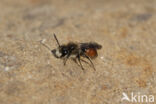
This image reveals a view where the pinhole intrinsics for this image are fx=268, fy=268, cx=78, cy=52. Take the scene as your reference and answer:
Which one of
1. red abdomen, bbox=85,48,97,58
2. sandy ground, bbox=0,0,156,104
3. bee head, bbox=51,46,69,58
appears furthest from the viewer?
red abdomen, bbox=85,48,97,58

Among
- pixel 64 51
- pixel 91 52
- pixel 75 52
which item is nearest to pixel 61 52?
pixel 64 51

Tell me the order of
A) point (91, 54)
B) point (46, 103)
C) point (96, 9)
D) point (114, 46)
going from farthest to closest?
point (96, 9) < point (114, 46) < point (91, 54) < point (46, 103)

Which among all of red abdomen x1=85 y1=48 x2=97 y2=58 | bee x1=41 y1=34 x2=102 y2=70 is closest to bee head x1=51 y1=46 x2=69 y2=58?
bee x1=41 y1=34 x2=102 y2=70

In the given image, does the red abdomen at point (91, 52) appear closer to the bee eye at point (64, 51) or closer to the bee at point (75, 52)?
the bee at point (75, 52)

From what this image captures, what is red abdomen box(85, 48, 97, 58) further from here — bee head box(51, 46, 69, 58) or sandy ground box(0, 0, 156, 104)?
bee head box(51, 46, 69, 58)

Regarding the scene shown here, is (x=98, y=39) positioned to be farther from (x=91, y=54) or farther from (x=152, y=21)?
(x=152, y=21)

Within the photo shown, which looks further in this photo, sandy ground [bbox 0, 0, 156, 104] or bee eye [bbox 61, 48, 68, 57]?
bee eye [bbox 61, 48, 68, 57]

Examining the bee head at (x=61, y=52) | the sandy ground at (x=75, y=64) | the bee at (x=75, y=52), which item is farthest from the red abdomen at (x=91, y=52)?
the bee head at (x=61, y=52)

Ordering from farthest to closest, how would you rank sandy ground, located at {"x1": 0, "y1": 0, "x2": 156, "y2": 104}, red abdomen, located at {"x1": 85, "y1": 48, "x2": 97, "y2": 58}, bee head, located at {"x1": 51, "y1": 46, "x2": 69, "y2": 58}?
1. red abdomen, located at {"x1": 85, "y1": 48, "x2": 97, "y2": 58}
2. bee head, located at {"x1": 51, "y1": 46, "x2": 69, "y2": 58}
3. sandy ground, located at {"x1": 0, "y1": 0, "x2": 156, "y2": 104}

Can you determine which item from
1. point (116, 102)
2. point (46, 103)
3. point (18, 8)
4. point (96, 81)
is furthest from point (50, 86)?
point (18, 8)
